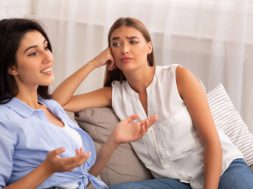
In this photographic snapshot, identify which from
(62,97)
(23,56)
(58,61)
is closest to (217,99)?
(62,97)

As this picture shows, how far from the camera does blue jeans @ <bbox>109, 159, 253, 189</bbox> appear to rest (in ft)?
5.54

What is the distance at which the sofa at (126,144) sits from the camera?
71.6 inches

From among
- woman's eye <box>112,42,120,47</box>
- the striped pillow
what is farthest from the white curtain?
woman's eye <box>112,42,120,47</box>

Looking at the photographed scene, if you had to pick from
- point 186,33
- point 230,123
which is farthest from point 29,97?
point 186,33

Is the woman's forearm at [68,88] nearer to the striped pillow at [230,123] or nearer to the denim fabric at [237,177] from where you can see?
the striped pillow at [230,123]

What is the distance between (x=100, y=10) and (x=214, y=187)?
135 cm

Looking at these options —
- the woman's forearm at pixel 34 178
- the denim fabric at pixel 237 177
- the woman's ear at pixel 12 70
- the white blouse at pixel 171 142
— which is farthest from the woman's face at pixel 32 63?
the denim fabric at pixel 237 177

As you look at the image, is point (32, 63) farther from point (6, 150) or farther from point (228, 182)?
point (228, 182)

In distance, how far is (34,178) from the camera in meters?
1.27

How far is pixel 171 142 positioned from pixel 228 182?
0.88ft

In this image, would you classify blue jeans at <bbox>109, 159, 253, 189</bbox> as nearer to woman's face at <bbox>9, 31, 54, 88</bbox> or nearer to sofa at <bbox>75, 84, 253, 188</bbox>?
sofa at <bbox>75, 84, 253, 188</bbox>

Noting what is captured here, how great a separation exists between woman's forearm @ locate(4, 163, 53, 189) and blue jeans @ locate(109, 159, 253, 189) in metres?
0.49

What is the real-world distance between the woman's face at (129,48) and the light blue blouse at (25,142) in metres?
0.45

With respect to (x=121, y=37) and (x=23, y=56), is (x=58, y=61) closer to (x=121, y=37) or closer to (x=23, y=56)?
(x=121, y=37)
